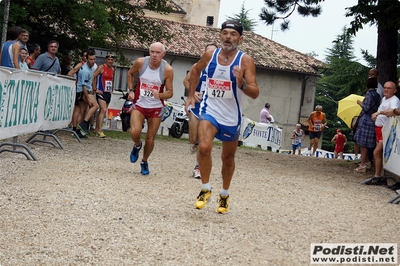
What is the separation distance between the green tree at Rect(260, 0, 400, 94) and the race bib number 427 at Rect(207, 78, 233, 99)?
303 inches

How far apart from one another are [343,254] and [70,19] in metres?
18.8

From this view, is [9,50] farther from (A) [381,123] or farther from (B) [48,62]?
(A) [381,123]

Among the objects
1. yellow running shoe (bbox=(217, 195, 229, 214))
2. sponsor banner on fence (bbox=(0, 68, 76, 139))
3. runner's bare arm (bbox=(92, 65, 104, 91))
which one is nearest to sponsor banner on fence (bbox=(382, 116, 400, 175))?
yellow running shoe (bbox=(217, 195, 229, 214))

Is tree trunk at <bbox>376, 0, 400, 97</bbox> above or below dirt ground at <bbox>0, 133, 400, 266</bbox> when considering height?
above

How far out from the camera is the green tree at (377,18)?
15.5 meters

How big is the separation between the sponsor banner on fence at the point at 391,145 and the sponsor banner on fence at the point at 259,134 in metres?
16.3

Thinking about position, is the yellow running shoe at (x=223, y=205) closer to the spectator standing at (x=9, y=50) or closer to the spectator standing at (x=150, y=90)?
the spectator standing at (x=150, y=90)

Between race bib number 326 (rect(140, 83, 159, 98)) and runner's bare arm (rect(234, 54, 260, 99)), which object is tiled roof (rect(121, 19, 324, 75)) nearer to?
race bib number 326 (rect(140, 83, 159, 98))

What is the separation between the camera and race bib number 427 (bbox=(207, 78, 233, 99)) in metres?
8.48

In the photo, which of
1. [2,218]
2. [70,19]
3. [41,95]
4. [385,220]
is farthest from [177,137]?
[2,218]

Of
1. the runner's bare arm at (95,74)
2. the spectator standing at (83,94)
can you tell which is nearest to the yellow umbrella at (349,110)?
the runner's bare arm at (95,74)

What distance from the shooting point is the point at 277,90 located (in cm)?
5725

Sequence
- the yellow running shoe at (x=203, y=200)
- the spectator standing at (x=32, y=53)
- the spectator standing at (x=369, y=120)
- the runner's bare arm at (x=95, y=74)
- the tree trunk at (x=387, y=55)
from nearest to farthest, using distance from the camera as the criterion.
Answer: the yellow running shoe at (x=203, y=200)
the spectator standing at (x=369, y=120)
the spectator standing at (x=32, y=53)
the tree trunk at (x=387, y=55)
the runner's bare arm at (x=95, y=74)

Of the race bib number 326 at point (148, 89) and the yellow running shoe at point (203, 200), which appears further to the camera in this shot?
the race bib number 326 at point (148, 89)
